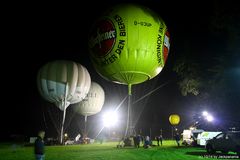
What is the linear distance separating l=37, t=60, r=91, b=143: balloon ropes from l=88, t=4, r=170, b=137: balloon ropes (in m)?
14.9

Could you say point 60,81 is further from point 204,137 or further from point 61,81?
point 204,137

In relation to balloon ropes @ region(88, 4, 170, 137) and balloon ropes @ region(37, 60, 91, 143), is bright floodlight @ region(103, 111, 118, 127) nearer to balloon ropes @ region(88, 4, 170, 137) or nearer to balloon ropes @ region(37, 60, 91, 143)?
balloon ropes @ region(37, 60, 91, 143)

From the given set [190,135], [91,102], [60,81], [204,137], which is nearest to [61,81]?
[60,81]

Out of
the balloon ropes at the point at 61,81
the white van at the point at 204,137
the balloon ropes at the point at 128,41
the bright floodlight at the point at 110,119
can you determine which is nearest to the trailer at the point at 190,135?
the white van at the point at 204,137

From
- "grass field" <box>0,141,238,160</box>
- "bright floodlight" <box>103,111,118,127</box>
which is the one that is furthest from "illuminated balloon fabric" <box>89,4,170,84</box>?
"bright floodlight" <box>103,111,118,127</box>

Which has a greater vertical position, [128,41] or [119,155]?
[128,41]

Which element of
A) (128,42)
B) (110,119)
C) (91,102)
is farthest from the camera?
(110,119)

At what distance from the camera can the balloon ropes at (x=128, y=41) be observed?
19.1 metres

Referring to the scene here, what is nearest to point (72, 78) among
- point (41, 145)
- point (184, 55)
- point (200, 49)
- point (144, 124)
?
point (184, 55)

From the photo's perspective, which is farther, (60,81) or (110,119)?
(110,119)

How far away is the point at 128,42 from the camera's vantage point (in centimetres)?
1911

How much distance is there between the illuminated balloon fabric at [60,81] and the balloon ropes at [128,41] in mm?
14893

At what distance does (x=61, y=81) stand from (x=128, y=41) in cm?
1712

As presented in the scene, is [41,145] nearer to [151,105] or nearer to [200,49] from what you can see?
[200,49]
